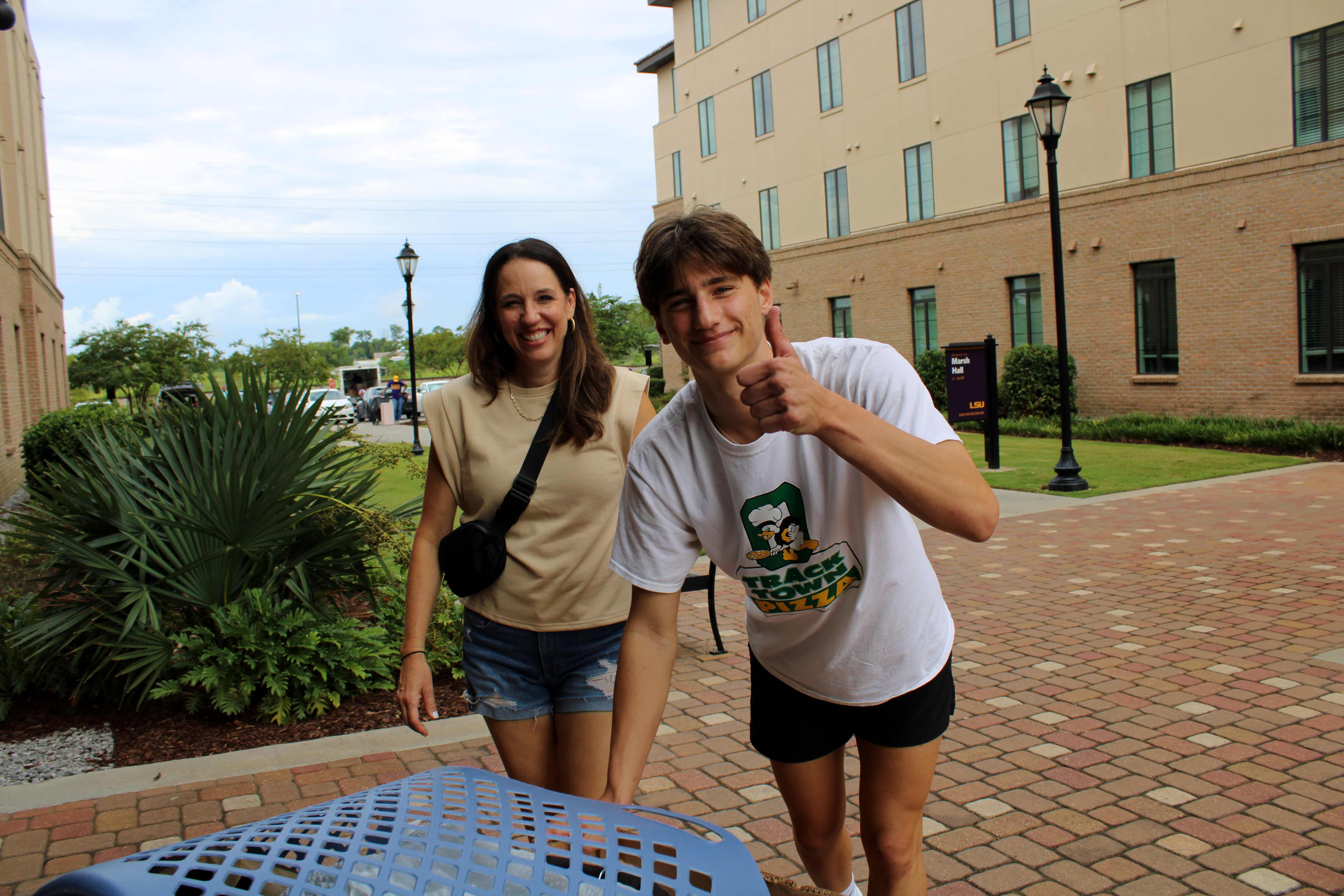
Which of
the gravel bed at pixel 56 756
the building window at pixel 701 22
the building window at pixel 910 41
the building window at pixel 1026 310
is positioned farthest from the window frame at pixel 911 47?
the gravel bed at pixel 56 756

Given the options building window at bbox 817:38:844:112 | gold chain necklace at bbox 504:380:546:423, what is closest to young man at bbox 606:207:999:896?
gold chain necklace at bbox 504:380:546:423

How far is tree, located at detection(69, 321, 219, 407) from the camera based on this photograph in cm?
4572

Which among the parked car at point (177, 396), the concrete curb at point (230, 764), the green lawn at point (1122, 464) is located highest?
the parked car at point (177, 396)

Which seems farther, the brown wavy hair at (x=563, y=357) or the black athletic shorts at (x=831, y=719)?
the brown wavy hair at (x=563, y=357)

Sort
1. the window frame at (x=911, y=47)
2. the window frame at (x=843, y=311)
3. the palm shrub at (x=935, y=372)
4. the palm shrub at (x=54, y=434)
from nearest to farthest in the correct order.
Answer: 1. the palm shrub at (x=54, y=434)
2. the palm shrub at (x=935, y=372)
3. the window frame at (x=911, y=47)
4. the window frame at (x=843, y=311)

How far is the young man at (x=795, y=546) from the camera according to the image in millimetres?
1973

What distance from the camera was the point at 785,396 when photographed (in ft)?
5.28

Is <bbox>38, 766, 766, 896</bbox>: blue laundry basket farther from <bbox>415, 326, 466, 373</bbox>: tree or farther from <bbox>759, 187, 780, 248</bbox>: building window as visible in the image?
<bbox>415, 326, 466, 373</bbox>: tree

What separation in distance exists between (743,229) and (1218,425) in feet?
57.6

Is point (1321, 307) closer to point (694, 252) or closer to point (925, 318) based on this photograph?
point (925, 318)

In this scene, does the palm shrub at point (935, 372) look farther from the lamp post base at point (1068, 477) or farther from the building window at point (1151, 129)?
the lamp post base at point (1068, 477)

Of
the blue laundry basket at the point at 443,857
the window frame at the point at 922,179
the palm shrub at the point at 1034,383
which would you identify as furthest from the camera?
the window frame at the point at 922,179

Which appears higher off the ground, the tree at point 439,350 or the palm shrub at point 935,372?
the tree at point 439,350

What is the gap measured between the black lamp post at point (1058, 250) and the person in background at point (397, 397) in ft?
101
